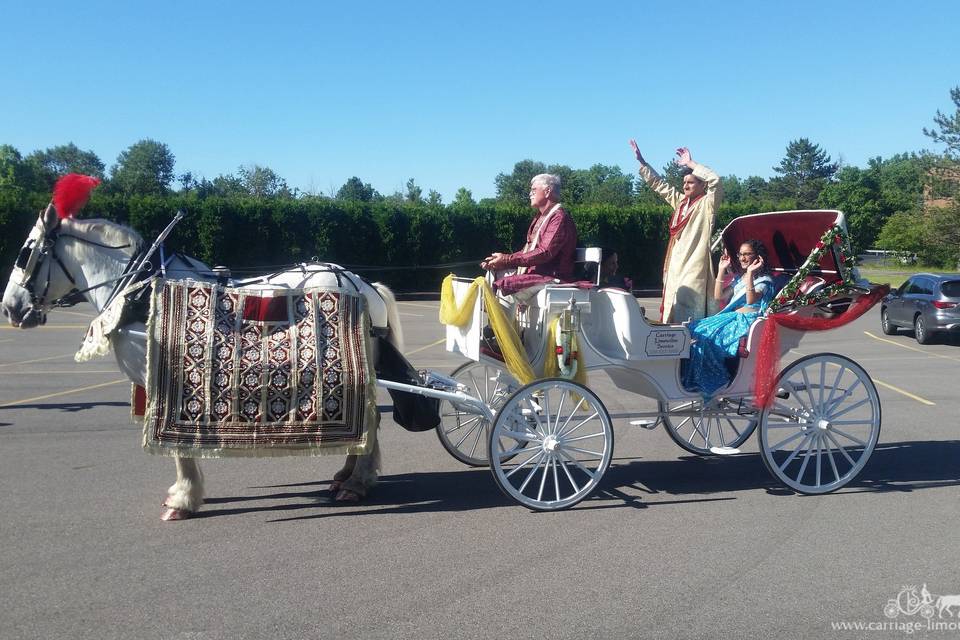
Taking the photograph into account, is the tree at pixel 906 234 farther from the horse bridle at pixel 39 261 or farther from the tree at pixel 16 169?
the tree at pixel 16 169

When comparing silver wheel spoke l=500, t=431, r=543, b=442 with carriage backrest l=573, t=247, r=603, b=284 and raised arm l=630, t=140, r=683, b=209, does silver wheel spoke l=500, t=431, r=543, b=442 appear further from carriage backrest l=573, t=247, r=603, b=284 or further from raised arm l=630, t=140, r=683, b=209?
raised arm l=630, t=140, r=683, b=209

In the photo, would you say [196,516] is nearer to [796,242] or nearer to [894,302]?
[796,242]

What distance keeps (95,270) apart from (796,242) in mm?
5629

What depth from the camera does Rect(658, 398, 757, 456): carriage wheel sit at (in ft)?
20.8

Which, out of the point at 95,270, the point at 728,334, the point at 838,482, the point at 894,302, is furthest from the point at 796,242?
the point at 894,302

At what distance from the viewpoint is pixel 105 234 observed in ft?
18.5

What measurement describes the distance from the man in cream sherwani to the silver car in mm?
12008

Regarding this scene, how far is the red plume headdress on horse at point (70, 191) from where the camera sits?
5.56m

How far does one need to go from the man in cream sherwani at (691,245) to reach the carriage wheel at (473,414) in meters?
1.53

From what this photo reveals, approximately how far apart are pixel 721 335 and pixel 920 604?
8.49 ft

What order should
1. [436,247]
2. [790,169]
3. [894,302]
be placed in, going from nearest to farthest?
1. [894,302]
2. [436,247]
3. [790,169]

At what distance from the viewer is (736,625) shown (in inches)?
147

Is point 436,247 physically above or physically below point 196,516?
above

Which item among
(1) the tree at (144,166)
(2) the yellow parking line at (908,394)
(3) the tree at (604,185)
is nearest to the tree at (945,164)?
(3) the tree at (604,185)
